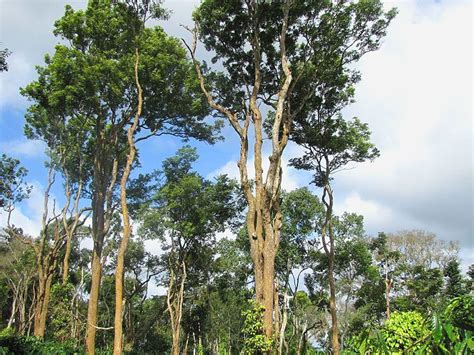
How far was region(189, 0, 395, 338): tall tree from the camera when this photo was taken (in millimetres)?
11023

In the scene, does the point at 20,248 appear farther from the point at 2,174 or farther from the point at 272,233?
the point at 272,233

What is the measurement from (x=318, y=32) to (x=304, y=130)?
3.71m

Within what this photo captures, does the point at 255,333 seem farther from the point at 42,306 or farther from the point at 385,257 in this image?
the point at 385,257

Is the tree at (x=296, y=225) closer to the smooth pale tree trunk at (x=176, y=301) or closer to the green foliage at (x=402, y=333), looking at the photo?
the smooth pale tree trunk at (x=176, y=301)

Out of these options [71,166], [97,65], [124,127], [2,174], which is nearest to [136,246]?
[71,166]

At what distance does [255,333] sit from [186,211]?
12.0 meters

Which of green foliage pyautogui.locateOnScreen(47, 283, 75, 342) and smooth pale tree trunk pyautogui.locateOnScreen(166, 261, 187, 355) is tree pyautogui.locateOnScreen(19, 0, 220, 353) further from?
smooth pale tree trunk pyautogui.locateOnScreen(166, 261, 187, 355)

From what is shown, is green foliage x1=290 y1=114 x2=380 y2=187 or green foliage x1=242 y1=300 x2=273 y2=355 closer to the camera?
green foliage x1=242 y1=300 x2=273 y2=355

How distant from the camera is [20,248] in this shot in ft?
92.5

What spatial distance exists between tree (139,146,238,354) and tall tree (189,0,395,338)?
24.6 feet

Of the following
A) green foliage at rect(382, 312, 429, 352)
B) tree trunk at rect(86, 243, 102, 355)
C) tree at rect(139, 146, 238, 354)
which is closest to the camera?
green foliage at rect(382, 312, 429, 352)

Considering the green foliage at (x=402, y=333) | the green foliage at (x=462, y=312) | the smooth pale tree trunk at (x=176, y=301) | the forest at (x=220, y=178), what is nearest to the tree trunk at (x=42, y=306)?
the forest at (x=220, y=178)

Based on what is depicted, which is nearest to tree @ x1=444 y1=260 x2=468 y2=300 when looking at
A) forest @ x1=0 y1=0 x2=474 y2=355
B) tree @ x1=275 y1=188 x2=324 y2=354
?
forest @ x1=0 y1=0 x2=474 y2=355

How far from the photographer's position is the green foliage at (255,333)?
870 centimetres
